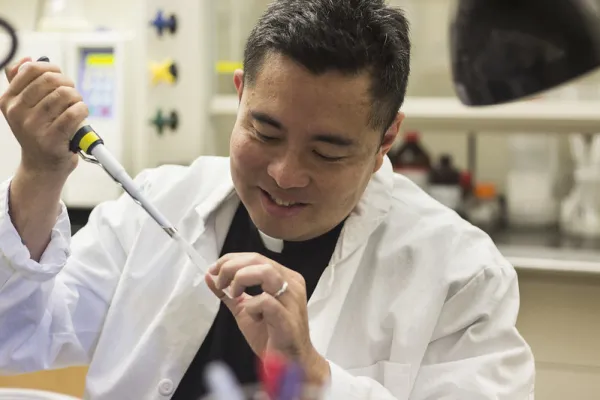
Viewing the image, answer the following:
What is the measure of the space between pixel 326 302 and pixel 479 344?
0.25 meters

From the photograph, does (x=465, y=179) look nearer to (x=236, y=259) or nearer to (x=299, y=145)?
(x=299, y=145)

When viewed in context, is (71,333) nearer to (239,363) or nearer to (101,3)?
(239,363)

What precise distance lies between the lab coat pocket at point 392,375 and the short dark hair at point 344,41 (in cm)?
37

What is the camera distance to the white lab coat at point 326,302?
118 cm

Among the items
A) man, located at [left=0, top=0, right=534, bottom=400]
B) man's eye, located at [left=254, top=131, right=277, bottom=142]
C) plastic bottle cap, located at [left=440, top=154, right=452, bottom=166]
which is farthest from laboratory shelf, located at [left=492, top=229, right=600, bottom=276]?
man's eye, located at [left=254, top=131, right=277, bottom=142]

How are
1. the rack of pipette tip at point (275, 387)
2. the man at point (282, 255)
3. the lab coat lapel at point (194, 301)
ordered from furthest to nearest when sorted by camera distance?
1. the lab coat lapel at point (194, 301)
2. the man at point (282, 255)
3. the rack of pipette tip at point (275, 387)

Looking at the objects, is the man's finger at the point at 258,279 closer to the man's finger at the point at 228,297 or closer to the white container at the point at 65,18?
the man's finger at the point at 228,297

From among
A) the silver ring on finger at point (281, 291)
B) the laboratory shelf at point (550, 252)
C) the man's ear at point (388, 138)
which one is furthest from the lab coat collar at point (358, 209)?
the laboratory shelf at point (550, 252)

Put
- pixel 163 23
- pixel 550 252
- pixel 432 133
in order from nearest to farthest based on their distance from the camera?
pixel 550 252 < pixel 163 23 < pixel 432 133

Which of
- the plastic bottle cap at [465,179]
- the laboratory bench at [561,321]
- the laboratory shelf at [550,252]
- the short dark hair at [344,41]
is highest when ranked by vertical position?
the short dark hair at [344,41]

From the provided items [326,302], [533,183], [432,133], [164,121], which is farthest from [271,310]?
[432,133]

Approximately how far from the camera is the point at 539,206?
8.02 ft

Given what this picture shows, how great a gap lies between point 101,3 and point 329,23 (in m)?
1.76

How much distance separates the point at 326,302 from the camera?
1.24m
